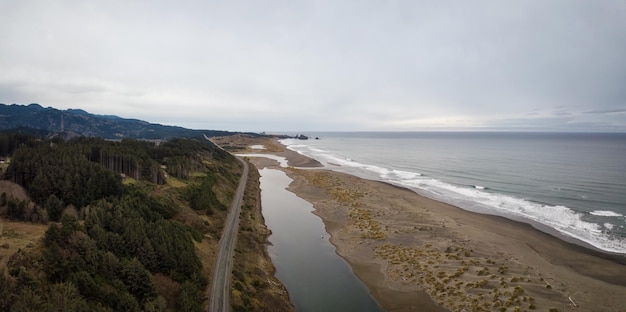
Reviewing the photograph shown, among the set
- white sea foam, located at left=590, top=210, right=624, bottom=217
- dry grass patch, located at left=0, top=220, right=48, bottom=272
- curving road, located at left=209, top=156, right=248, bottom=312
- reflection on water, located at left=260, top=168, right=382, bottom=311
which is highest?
dry grass patch, located at left=0, top=220, right=48, bottom=272

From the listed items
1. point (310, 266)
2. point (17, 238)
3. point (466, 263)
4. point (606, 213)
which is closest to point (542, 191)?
point (606, 213)

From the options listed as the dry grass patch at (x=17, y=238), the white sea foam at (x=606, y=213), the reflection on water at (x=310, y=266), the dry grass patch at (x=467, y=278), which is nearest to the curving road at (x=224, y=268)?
the reflection on water at (x=310, y=266)

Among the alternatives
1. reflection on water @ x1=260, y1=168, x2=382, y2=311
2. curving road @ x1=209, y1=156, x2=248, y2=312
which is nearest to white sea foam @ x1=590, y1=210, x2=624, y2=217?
reflection on water @ x1=260, y1=168, x2=382, y2=311

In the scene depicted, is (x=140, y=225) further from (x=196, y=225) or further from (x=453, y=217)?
(x=453, y=217)

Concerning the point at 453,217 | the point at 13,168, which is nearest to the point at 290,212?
the point at 453,217

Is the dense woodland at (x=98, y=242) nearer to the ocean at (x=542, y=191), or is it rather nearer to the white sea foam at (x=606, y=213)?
the ocean at (x=542, y=191)

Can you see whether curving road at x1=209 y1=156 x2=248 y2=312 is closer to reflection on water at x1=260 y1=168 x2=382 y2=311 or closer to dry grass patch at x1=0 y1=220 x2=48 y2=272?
reflection on water at x1=260 y1=168 x2=382 y2=311

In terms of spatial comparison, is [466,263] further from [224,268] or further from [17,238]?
[17,238]
